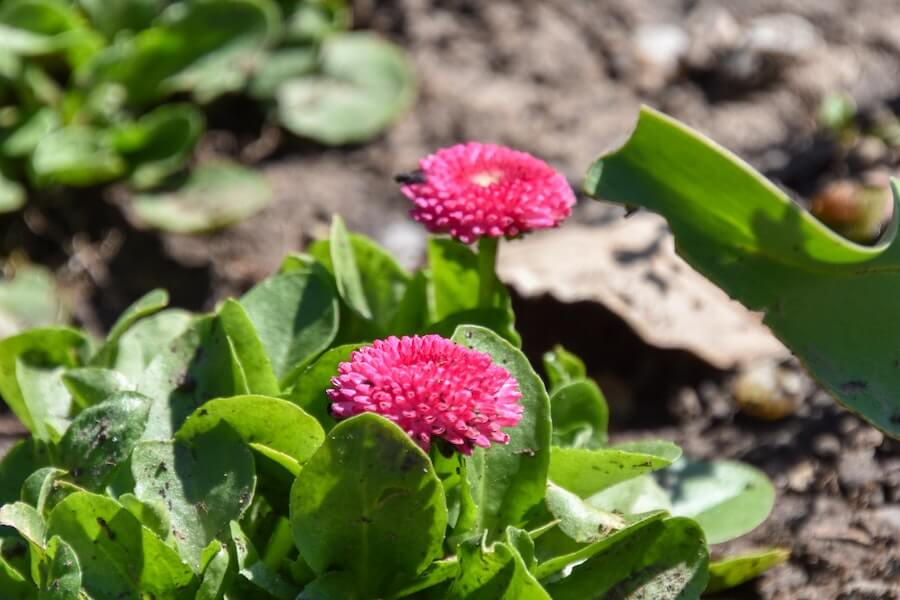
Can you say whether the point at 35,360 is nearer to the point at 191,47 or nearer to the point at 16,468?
the point at 16,468

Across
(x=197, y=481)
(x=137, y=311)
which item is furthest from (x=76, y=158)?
(x=197, y=481)

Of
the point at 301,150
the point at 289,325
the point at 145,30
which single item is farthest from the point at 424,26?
the point at 289,325

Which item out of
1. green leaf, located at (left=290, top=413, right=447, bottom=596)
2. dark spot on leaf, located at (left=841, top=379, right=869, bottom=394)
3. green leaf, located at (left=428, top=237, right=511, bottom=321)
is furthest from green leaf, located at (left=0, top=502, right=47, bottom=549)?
dark spot on leaf, located at (left=841, top=379, right=869, bottom=394)

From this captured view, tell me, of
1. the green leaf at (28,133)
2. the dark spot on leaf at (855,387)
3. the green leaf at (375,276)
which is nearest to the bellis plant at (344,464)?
the green leaf at (375,276)

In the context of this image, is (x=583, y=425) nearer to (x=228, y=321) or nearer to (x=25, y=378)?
(x=228, y=321)

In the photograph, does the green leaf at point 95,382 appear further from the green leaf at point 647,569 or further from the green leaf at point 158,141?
the green leaf at point 158,141

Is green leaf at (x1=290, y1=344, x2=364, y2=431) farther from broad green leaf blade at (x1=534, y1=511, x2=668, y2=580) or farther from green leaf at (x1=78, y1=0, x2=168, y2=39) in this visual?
green leaf at (x1=78, y1=0, x2=168, y2=39)
